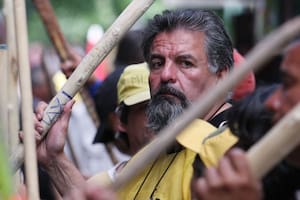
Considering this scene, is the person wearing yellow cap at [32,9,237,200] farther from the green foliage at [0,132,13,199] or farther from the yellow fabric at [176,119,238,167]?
the green foliage at [0,132,13,199]

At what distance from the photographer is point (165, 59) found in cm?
346

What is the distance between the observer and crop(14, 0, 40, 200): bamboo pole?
276 cm

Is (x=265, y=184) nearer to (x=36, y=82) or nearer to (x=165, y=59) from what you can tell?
(x=165, y=59)

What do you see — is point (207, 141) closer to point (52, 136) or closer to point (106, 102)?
point (52, 136)

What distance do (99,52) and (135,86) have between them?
947 mm

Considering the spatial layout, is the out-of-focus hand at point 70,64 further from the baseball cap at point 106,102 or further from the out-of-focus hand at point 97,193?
the out-of-focus hand at point 97,193

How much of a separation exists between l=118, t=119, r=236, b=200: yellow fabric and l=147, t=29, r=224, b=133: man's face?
191 millimetres

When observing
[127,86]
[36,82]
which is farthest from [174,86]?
[36,82]

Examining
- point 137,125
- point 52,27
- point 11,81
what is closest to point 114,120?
point 52,27

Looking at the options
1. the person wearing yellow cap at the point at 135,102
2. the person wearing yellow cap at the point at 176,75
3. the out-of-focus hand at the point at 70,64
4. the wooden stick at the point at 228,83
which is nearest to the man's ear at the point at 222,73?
the person wearing yellow cap at the point at 176,75

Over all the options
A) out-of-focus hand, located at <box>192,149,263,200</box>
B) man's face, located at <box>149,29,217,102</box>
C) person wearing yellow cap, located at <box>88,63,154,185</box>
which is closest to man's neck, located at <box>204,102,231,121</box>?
man's face, located at <box>149,29,217,102</box>

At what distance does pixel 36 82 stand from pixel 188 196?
4.71 m

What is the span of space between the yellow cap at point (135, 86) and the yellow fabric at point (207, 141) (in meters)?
1.09

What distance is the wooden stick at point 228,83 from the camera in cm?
197
